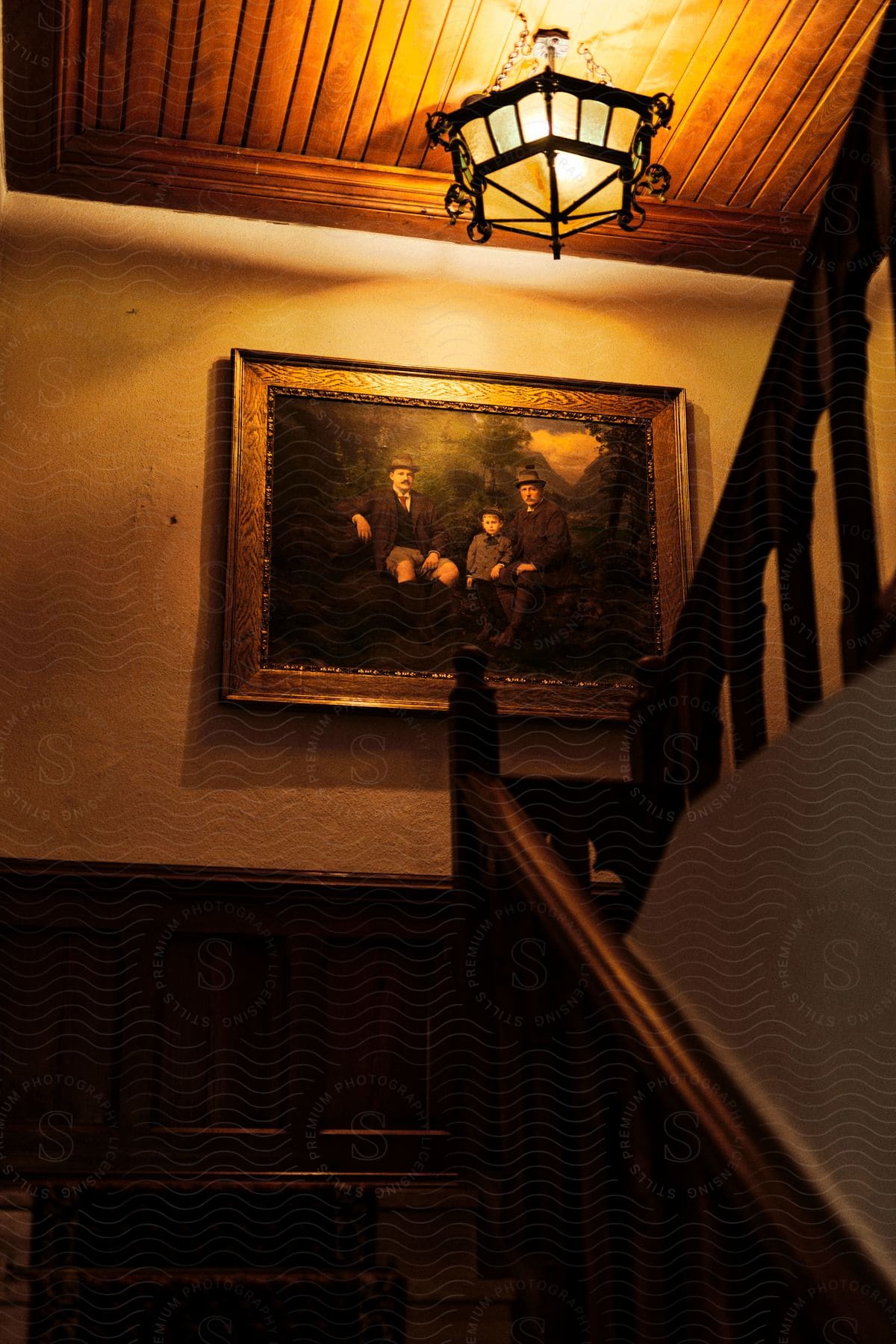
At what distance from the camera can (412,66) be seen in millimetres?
4637

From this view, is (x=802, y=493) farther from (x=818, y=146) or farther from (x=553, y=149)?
(x=818, y=146)

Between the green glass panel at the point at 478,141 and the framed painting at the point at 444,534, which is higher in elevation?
the green glass panel at the point at 478,141

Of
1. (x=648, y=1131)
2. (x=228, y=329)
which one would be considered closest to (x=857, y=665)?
(x=648, y=1131)

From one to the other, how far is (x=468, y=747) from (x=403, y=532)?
197 centimetres

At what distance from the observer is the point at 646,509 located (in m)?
5.04

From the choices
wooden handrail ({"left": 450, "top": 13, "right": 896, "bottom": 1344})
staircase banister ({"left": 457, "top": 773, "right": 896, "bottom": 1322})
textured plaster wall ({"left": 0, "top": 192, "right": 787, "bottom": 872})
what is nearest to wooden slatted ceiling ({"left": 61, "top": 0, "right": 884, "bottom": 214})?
textured plaster wall ({"left": 0, "top": 192, "right": 787, "bottom": 872})

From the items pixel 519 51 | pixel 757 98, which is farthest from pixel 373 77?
pixel 757 98

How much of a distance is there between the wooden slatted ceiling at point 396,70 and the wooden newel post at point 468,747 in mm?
2424

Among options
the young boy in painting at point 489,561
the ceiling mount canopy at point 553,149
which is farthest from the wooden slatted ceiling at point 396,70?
the young boy in painting at point 489,561

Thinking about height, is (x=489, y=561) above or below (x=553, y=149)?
below

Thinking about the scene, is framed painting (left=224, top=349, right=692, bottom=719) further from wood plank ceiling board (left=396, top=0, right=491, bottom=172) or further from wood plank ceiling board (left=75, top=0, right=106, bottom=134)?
wood plank ceiling board (left=75, top=0, right=106, bottom=134)

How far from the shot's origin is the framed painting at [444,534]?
184 inches

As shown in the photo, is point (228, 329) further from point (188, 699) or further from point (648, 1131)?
point (648, 1131)

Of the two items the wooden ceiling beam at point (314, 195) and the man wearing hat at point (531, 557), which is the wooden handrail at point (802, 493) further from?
the wooden ceiling beam at point (314, 195)
